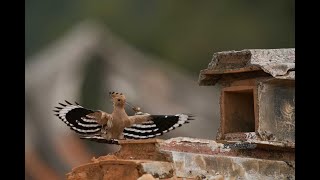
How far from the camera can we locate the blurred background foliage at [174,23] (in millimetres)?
10492

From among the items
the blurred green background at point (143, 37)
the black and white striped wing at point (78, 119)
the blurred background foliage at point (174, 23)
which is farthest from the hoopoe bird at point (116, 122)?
the blurred background foliage at point (174, 23)

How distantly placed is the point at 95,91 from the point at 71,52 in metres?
0.62

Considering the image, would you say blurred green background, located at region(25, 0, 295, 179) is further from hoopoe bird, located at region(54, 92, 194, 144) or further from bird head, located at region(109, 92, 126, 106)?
bird head, located at region(109, 92, 126, 106)

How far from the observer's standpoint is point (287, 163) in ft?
30.2

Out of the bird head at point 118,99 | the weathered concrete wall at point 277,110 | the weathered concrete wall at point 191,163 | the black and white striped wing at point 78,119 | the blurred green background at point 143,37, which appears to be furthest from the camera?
the blurred green background at point 143,37

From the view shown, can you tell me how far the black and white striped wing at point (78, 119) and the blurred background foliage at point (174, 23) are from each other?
0.94 metres

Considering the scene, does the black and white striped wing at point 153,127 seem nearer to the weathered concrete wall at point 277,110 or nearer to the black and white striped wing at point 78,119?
the black and white striped wing at point 78,119

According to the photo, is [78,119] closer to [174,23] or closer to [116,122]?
[116,122]

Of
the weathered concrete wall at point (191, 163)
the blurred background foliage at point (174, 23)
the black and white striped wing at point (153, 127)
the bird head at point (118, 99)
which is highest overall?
the blurred background foliage at point (174, 23)

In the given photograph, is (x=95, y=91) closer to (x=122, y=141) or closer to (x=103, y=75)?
(x=103, y=75)

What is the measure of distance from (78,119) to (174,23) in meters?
1.83

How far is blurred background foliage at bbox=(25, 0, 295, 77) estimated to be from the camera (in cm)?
1049

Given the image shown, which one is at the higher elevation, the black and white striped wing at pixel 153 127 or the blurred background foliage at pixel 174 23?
the blurred background foliage at pixel 174 23

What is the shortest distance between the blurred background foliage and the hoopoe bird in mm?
1099
